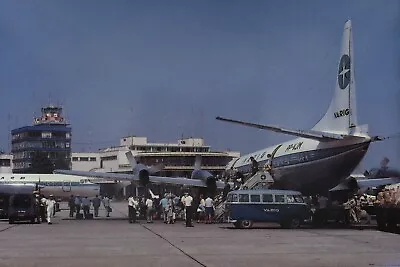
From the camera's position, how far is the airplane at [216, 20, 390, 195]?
33188 mm

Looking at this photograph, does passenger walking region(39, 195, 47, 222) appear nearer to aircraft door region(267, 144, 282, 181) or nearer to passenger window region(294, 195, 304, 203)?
aircraft door region(267, 144, 282, 181)

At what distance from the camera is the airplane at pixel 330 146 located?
109ft

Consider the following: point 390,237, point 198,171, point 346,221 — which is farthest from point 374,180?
point 390,237

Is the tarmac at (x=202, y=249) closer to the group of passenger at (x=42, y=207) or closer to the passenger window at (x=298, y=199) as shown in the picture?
the passenger window at (x=298, y=199)

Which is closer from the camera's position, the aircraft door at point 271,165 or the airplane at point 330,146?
the airplane at point 330,146

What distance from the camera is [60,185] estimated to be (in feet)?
278

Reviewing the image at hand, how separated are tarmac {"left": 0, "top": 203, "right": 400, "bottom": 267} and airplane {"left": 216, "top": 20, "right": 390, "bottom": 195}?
5.52 m

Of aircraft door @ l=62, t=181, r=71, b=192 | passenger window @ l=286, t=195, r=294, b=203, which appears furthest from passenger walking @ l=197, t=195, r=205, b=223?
aircraft door @ l=62, t=181, r=71, b=192

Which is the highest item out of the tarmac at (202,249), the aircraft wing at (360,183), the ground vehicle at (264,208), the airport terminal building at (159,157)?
the airport terminal building at (159,157)

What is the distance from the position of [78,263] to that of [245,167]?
3250cm

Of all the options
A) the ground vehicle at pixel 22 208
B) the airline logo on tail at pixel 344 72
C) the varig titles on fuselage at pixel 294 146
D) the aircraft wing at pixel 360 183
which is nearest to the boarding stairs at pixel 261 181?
the varig titles on fuselage at pixel 294 146

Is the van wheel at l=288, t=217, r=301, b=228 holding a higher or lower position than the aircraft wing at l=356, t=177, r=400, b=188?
lower

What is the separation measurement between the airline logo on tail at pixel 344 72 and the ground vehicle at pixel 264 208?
6821 mm

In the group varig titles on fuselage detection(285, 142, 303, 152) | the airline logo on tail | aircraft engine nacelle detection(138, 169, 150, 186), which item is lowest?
aircraft engine nacelle detection(138, 169, 150, 186)
